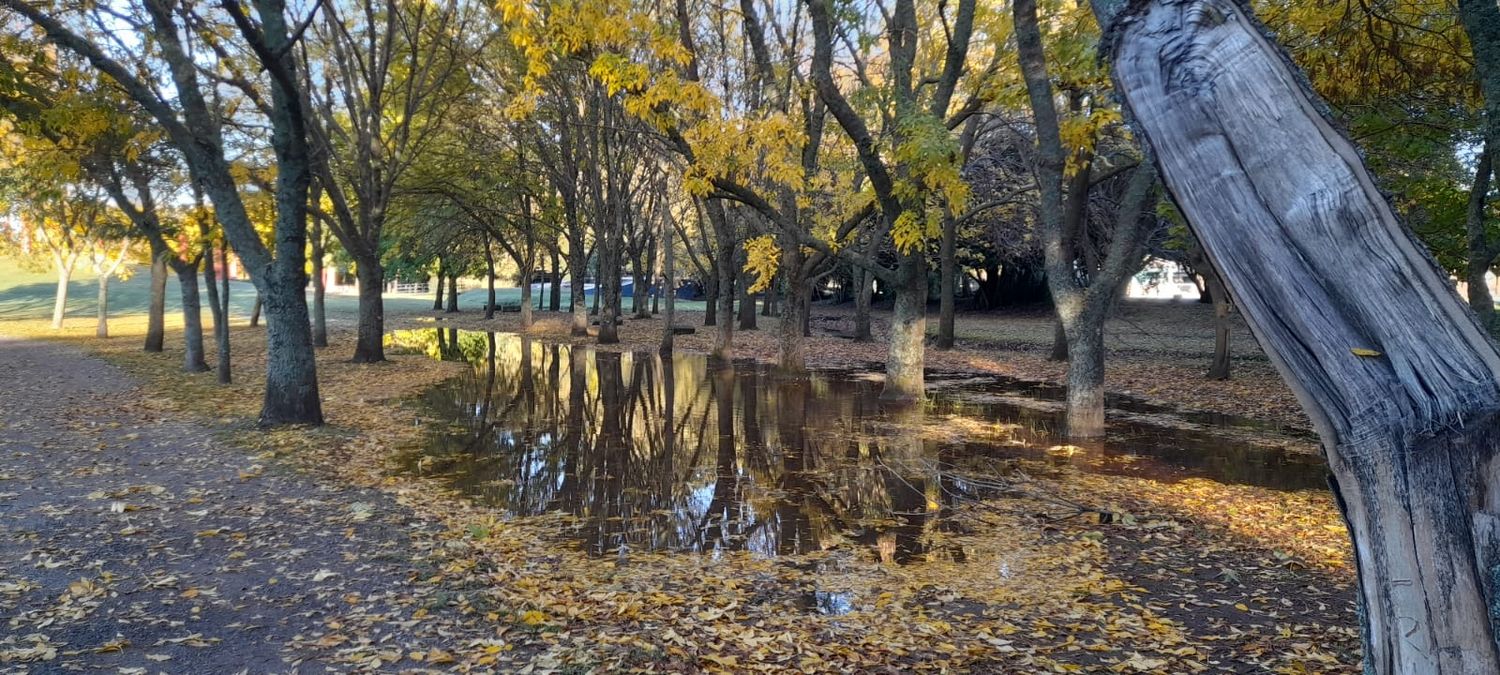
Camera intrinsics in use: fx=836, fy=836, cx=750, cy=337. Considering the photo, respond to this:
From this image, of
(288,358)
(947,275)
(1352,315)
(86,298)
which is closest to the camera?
(1352,315)

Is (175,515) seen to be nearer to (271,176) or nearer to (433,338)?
(271,176)

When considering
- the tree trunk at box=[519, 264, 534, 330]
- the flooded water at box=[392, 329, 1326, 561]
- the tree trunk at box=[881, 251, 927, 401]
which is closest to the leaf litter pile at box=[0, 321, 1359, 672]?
the flooded water at box=[392, 329, 1326, 561]

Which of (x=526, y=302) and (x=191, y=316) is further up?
(x=526, y=302)

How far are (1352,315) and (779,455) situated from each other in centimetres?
898

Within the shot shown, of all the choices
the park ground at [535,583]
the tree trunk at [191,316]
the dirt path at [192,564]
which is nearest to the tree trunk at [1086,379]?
the park ground at [535,583]

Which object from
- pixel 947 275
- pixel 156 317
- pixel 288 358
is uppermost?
pixel 947 275

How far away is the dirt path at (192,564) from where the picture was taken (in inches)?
177

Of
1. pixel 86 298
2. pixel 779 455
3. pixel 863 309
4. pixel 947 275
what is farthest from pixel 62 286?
pixel 779 455

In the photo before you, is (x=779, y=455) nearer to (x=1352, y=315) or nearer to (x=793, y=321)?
(x=793, y=321)

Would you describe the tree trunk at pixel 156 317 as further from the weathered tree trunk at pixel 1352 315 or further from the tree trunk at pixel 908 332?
the weathered tree trunk at pixel 1352 315

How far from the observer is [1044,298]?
141 ft

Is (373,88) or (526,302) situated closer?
(373,88)

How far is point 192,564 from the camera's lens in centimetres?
582

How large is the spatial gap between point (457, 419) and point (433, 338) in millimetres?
19462
